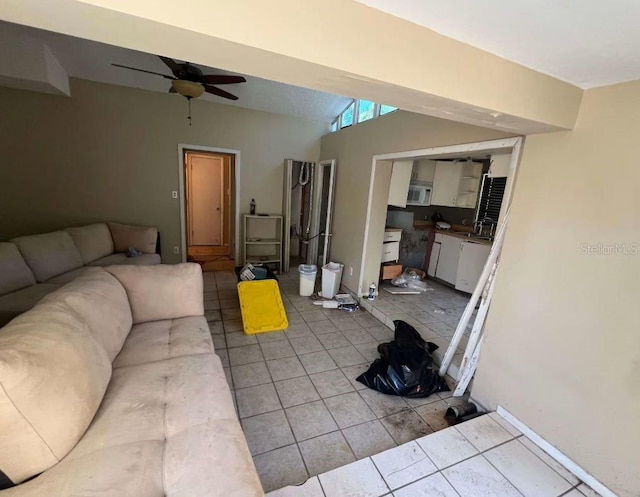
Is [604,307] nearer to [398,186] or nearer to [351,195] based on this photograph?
[398,186]

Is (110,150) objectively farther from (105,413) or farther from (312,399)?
(312,399)

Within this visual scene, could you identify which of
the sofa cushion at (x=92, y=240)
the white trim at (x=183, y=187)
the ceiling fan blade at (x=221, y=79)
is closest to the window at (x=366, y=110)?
the ceiling fan blade at (x=221, y=79)

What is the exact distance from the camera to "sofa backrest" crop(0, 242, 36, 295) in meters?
2.31

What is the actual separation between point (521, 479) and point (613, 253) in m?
1.28

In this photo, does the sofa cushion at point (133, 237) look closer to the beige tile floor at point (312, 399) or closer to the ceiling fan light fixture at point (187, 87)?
the beige tile floor at point (312, 399)

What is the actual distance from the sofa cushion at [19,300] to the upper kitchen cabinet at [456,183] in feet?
14.9

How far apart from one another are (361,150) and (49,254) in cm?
361

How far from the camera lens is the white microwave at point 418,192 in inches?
160

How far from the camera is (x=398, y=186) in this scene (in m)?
3.57

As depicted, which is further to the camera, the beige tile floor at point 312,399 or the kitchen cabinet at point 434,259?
the kitchen cabinet at point 434,259

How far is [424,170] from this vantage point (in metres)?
4.05

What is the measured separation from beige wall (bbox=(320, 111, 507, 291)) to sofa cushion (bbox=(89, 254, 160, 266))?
99.1 inches

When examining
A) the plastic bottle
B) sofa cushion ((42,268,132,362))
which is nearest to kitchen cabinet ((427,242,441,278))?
the plastic bottle

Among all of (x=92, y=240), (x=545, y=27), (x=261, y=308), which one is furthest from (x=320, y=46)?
(x=92, y=240)
